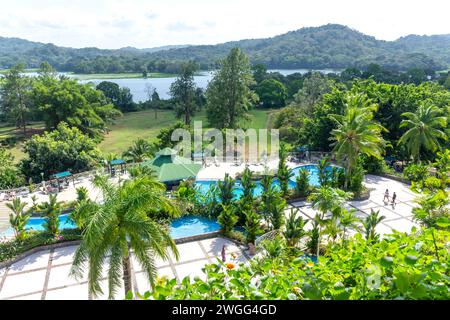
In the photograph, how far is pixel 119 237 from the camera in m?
8.38

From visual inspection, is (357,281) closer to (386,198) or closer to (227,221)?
(227,221)

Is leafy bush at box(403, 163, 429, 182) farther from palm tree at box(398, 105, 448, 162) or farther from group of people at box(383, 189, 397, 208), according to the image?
group of people at box(383, 189, 397, 208)

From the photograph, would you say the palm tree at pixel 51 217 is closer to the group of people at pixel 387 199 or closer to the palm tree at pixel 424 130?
the group of people at pixel 387 199

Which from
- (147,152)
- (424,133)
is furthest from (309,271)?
(147,152)

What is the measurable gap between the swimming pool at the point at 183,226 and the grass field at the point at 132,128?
64.6 feet

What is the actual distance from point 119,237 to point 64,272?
6217 millimetres

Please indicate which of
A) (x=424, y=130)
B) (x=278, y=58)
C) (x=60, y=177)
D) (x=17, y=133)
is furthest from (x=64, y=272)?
(x=278, y=58)

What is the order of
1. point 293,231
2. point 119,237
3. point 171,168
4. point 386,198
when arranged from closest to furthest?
point 119,237, point 293,231, point 386,198, point 171,168

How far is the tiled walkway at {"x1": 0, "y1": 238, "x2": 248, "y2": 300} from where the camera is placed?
11641mm

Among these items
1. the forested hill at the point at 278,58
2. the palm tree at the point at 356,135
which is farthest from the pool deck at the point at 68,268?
the forested hill at the point at 278,58

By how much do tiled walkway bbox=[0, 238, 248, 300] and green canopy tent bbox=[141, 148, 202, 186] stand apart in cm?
662
